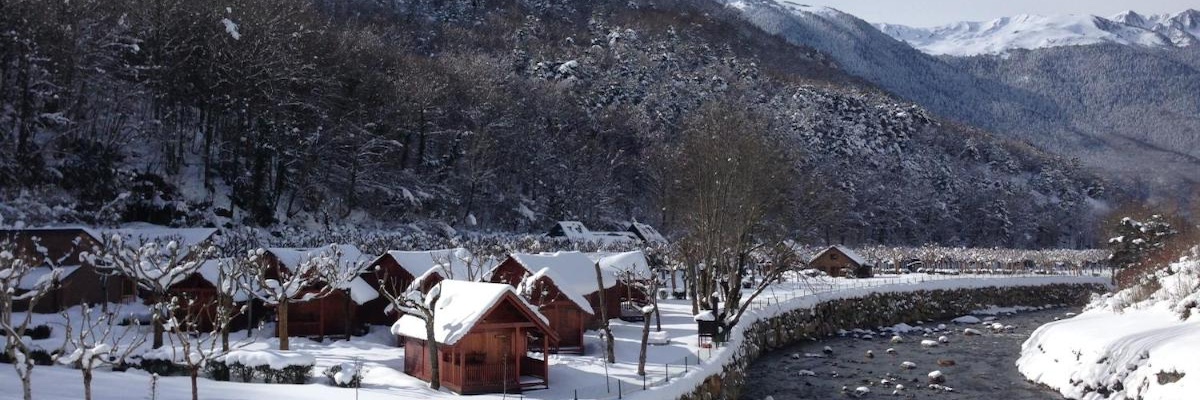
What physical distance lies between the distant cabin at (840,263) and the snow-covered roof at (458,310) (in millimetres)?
55053

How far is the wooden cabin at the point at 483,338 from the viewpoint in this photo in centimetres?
2633

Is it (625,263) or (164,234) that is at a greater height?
(164,234)

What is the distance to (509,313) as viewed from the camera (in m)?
27.3

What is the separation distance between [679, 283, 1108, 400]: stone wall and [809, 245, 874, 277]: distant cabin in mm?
11233

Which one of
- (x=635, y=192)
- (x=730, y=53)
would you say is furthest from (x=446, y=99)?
(x=730, y=53)

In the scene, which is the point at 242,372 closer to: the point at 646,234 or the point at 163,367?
the point at 163,367

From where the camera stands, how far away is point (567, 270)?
133 ft

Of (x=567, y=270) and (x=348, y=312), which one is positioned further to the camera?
(x=567, y=270)

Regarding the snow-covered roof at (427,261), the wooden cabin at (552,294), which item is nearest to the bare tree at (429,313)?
the wooden cabin at (552,294)

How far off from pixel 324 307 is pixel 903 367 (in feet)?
85.3

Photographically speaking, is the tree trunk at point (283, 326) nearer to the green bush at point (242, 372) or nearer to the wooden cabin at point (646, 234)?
the green bush at point (242, 372)

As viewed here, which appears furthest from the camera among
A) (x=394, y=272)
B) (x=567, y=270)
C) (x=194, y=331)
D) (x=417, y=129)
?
(x=417, y=129)

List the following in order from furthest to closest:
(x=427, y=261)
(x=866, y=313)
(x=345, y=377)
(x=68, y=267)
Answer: (x=866, y=313) → (x=427, y=261) → (x=68, y=267) → (x=345, y=377)

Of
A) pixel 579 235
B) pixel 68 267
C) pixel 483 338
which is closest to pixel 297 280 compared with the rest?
pixel 483 338
